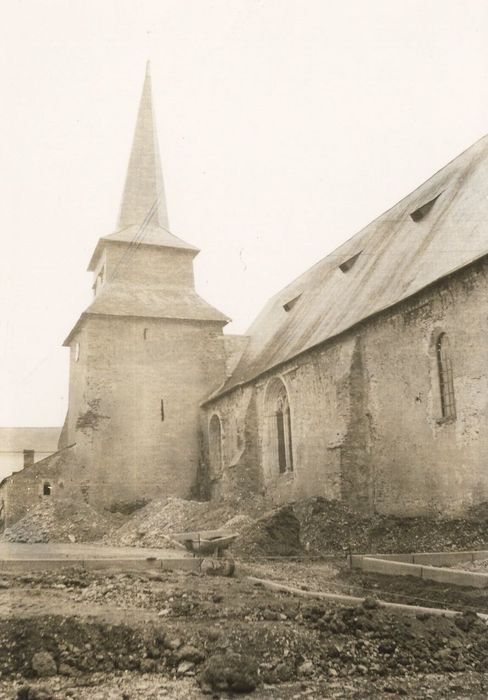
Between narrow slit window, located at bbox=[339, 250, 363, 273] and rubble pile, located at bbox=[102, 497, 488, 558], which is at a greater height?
narrow slit window, located at bbox=[339, 250, 363, 273]

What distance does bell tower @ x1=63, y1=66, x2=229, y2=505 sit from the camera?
29250 millimetres

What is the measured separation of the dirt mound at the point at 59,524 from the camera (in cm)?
2464

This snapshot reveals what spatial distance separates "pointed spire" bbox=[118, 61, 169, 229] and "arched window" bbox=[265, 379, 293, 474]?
1423 centimetres

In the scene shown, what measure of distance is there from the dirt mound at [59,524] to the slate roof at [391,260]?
766cm

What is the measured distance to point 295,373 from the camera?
23.0 meters

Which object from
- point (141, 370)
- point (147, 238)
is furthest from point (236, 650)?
point (147, 238)

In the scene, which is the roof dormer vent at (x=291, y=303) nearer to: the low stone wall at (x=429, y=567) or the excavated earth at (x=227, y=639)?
the low stone wall at (x=429, y=567)

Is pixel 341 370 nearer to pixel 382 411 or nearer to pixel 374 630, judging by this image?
pixel 382 411

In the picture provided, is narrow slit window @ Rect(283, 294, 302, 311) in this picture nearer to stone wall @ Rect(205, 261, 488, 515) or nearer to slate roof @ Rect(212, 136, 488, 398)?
slate roof @ Rect(212, 136, 488, 398)

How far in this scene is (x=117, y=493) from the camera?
94.4 ft

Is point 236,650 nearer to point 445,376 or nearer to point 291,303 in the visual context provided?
point 445,376

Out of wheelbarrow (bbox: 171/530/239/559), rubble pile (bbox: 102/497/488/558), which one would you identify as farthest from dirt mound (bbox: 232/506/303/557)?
wheelbarrow (bbox: 171/530/239/559)

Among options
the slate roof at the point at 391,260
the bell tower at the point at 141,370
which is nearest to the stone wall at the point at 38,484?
the bell tower at the point at 141,370

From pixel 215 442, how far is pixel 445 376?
15.7 meters
